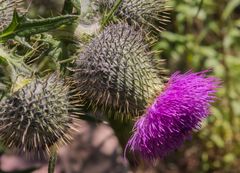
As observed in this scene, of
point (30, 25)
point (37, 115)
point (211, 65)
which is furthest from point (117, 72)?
point (211, 65)

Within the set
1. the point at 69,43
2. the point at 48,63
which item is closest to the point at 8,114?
the point at 48,63

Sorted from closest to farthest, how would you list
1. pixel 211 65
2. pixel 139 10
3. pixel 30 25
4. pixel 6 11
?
pixel 30 25, pixel 6 11, pixel 139 10, pixel 211 65

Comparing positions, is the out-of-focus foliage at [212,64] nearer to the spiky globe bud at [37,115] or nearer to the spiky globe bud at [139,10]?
the spiky globe bud at [139,10]

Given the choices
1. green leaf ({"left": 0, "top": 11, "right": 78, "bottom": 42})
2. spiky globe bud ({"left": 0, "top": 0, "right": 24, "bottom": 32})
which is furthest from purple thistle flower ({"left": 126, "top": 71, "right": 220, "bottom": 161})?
spiky globe bud ({"left": 0, "top": 0, "right": 24, "bottom": 32})

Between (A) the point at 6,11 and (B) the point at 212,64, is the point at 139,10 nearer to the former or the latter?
(A) the point at 6,11

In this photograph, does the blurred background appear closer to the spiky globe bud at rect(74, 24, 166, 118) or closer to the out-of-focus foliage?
the out-of-focus foliage

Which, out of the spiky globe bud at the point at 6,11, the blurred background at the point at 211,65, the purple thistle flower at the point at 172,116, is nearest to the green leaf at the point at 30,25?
the spiky globe bud at the point at 6,11
